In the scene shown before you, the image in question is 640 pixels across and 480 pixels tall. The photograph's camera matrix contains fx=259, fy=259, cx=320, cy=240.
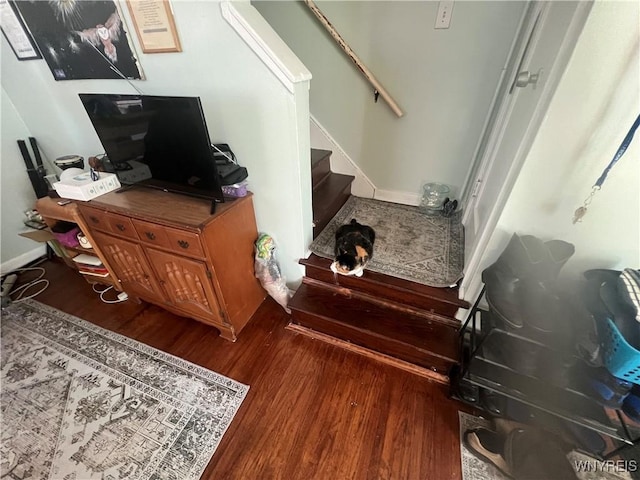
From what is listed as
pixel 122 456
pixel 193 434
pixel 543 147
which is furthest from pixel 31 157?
pixel 543 147

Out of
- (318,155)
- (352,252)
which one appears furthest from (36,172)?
(352,252)

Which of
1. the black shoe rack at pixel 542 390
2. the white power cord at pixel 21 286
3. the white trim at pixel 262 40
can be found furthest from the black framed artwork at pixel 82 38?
the black shoe rack at pixel 542 390

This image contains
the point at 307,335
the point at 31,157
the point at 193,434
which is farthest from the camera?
the point at 31,157

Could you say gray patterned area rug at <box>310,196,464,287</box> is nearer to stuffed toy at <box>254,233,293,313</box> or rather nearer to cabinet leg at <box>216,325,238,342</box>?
stuffed toy at <box>254,233,293,313</box>

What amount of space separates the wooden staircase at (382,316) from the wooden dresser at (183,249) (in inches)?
14.7

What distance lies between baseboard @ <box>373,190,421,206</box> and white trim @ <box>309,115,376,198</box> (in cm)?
6

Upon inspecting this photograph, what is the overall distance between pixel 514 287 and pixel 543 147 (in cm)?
53

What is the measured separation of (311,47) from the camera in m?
1.91

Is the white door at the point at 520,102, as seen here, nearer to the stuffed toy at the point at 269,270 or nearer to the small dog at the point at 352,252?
the small dog at the point at 352,252

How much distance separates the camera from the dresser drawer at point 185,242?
1.21 m

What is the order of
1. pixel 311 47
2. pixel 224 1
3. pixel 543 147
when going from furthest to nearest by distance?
1. pixel 311 47
2. pixel 224 1
3. pixel 543 147

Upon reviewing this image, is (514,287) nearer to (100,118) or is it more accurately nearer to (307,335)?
(307,335)

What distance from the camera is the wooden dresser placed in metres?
1.27

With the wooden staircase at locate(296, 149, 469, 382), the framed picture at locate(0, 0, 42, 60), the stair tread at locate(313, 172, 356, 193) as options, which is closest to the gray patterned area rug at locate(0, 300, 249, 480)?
the wooden staircase at locate(296, 149, 469, 382)
